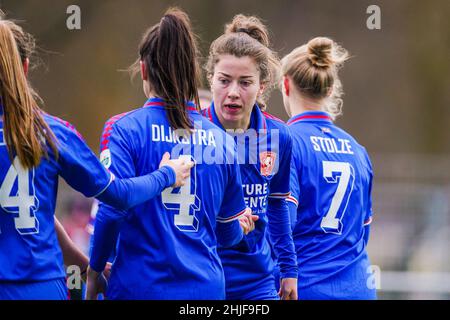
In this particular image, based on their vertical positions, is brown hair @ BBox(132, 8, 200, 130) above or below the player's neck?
above

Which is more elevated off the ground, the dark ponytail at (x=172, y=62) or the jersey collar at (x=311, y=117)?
the dark ponytail at (x=172, y=62)

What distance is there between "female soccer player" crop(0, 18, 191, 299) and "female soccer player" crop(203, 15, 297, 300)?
0.96 m

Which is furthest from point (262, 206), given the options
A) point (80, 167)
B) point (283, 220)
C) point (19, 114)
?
point (19, 114)

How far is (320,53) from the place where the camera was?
515 centimetres

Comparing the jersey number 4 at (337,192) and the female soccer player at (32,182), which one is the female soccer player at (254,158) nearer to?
the jersey number 4 at (337,192)

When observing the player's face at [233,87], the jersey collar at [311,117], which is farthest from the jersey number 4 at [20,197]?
the jersey collar at [311,117]

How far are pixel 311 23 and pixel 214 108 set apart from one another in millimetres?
13684

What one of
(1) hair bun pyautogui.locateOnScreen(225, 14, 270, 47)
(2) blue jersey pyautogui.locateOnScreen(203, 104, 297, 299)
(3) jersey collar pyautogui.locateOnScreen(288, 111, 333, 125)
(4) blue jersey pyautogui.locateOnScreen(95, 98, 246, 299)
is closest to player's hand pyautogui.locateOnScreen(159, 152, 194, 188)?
(4) blue jersey pyautogui.locateOnScreen(95, 98, 246, 299)

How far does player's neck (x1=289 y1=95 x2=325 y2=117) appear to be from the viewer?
16.8 ft

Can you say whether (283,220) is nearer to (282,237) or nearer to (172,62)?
(282,237)

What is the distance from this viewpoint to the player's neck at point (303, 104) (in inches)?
202

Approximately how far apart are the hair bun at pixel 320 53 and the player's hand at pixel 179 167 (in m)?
1.58

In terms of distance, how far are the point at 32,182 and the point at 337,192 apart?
201 cm

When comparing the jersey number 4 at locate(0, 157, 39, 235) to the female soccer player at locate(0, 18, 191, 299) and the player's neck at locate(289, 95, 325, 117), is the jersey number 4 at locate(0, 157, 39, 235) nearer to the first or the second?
the female soccer player at locate(0, 18, 191, 299)
